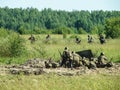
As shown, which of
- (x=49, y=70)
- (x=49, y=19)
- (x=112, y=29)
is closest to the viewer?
(x=49, y=70)

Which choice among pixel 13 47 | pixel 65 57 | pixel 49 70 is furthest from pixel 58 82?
pixel 13 47

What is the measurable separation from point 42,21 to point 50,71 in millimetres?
152358

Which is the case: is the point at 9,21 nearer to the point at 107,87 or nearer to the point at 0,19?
the point at 0,19

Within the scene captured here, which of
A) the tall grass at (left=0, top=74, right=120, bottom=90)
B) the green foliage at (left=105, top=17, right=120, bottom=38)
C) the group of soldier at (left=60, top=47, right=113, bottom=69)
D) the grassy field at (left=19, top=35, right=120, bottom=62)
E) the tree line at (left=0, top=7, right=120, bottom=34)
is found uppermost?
the tree line at (left=0, top=7, right=120, bottom=34)

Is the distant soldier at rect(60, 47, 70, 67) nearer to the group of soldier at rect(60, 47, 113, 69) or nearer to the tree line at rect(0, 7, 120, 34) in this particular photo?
the group of soldier at rect(60, 47, 113, 69)

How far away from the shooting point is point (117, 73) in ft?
73.4

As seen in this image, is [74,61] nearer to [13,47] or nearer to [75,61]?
[75,61]

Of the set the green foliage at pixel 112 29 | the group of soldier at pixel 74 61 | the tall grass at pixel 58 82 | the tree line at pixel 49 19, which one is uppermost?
the tree line at pixel 49 19

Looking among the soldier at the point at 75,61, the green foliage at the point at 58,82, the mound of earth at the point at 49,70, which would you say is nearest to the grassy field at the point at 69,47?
the soldier at the point at 75,61

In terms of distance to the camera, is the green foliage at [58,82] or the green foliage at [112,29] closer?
the green foliage at [58,82]

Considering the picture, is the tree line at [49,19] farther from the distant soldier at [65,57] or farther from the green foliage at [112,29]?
the distant soldier at [65,57]

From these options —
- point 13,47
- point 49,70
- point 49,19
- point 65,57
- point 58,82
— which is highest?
point 49,19

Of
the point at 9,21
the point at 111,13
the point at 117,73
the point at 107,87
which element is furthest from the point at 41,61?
the point at 111,13

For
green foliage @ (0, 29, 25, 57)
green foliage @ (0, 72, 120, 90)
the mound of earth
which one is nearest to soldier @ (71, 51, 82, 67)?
the mound of earth
